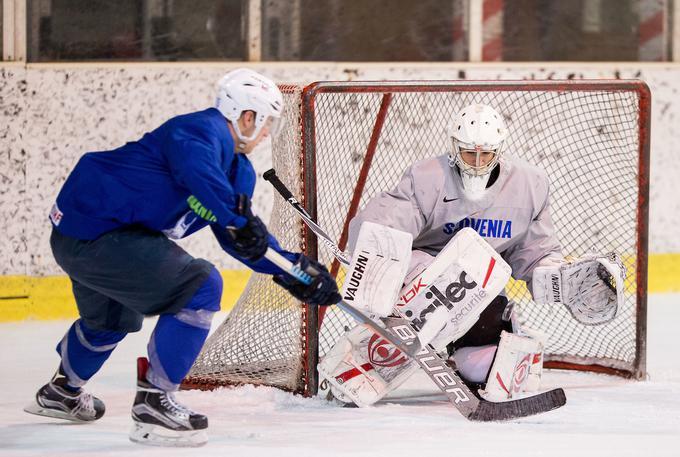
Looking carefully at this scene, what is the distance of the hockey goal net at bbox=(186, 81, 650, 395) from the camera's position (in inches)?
159

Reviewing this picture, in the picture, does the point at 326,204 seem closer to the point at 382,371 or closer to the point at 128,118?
the point at 128,118

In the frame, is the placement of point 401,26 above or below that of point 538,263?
above

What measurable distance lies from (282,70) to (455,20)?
972 millimetres

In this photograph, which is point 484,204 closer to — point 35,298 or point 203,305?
point 203,305

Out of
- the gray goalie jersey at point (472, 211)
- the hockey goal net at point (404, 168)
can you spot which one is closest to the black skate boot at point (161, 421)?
the hockey goal net at point (404, 168)

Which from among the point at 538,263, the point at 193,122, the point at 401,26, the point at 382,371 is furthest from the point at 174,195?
the point at 401,26

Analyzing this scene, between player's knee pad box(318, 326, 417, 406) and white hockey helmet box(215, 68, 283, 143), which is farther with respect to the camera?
player's knee pad box(318, 326, 417, 406)

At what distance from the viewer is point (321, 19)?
19.6 ft

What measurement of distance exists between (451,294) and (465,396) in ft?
0.98

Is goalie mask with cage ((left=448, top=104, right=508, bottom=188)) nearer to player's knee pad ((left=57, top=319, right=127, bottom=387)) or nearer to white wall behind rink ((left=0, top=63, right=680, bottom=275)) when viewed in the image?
player's knee pad ((left=57, top=319, right=127, bottom=387))

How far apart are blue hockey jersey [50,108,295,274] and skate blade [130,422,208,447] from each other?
0.44m

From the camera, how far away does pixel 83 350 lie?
3.44 metres

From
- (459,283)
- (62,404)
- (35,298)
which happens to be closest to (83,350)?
(62,404)

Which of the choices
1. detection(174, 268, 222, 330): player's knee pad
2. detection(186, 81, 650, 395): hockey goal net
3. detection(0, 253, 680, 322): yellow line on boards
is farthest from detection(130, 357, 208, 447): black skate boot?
detection(0, 253, 680, 322): yellow line on boards
